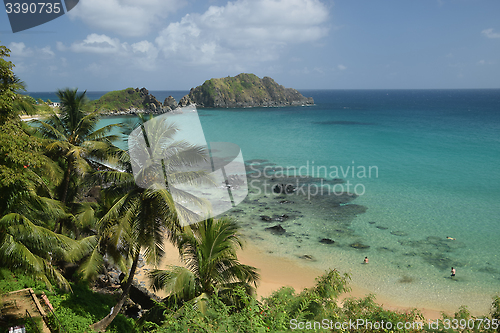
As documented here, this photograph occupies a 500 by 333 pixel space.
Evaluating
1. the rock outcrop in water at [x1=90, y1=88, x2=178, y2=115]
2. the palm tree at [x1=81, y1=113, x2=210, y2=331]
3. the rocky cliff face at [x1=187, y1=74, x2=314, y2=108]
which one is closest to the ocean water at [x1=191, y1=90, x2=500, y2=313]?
the palm tree at [x1=81, y1=113, x2=210, y2=331]

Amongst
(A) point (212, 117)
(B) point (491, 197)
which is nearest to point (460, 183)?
(B) point (491, 197)

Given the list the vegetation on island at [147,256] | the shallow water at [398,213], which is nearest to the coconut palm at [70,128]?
the vegetation on island at [147,256]

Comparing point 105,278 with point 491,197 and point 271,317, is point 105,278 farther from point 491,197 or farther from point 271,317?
point 491,197

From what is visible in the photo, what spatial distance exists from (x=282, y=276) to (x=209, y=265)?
34.5ft

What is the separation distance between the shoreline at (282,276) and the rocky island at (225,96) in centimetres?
7777

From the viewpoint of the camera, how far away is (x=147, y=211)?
29.2 ft

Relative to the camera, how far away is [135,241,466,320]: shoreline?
51.2 ft

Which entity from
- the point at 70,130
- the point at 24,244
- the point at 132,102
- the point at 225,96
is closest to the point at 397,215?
the point at 70,130

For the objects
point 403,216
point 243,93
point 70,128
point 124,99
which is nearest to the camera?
point 70,128

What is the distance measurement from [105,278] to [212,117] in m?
82.4

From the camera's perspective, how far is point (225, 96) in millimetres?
126250

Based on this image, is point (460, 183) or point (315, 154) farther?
point (315, 154)

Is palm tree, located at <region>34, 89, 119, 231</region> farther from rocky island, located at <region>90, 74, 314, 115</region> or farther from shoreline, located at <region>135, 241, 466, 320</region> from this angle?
rocky island, located at <region>90, 74, 314, 115</region>

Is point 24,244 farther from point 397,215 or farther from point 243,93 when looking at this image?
point 243,93
